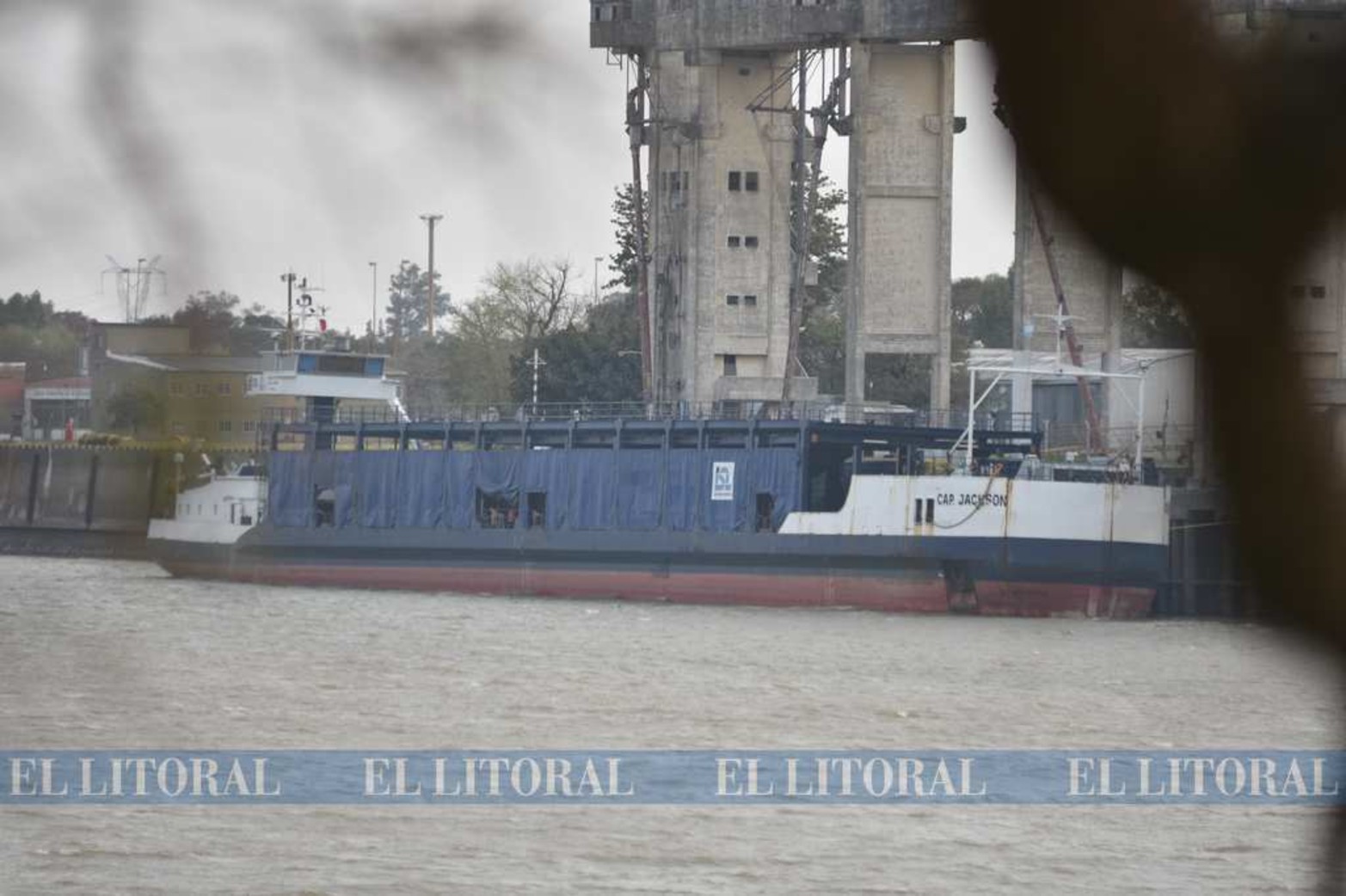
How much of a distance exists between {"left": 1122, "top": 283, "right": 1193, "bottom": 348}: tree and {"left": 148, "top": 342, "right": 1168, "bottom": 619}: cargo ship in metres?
38.6

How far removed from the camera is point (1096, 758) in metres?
22.0

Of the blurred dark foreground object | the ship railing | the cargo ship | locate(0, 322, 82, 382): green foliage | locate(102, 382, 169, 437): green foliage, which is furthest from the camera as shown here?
the ship railing

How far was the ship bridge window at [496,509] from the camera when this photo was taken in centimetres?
5800

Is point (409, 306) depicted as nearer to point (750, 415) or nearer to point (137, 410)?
point (137, 410)

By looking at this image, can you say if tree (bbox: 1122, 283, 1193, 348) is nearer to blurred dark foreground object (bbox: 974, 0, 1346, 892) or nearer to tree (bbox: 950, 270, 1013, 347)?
blurred dark foreground object (bbox: 974, 0, 1346, 892)

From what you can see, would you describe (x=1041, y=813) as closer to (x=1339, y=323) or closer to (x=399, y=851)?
(x=399, y=851)

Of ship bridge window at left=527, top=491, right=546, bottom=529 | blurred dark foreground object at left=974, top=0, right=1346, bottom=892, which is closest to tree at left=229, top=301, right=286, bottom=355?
blurred dark foreground object at left=974, top=0, right=1346, bottom=892

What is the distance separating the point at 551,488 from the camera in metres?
56.8

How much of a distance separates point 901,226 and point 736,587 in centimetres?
1394

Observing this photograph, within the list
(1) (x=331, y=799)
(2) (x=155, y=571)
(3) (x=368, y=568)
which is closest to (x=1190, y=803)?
(1) (x=331, y=799)

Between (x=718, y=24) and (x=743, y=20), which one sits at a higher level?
(x=718, y=24)

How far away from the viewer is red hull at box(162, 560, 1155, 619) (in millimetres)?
47188
